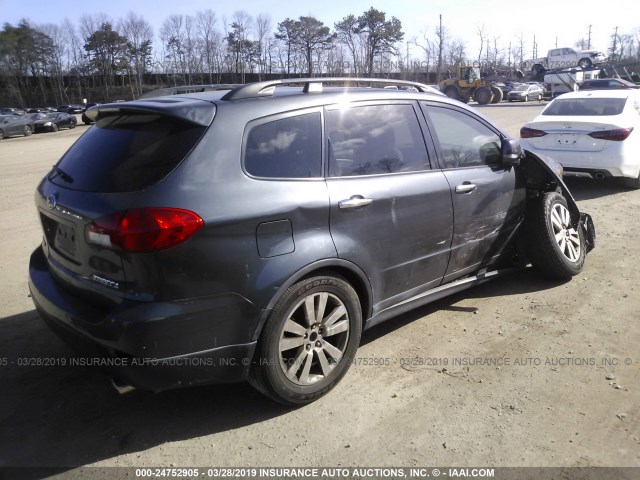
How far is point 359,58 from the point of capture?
2744 inches

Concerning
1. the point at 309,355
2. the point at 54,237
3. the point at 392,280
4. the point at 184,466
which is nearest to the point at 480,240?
the point at 392,280

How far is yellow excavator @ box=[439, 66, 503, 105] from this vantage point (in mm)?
39656

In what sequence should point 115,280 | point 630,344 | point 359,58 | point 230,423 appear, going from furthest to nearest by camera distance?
point 359,58
point 630,344
point 230,423
point 115,280

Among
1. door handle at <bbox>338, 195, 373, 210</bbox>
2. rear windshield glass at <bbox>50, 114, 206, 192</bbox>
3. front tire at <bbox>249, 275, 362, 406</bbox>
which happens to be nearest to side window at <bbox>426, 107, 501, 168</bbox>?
door handle at <bbox>338, 195, 373, 210</bbox>

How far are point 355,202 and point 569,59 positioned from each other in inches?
2263

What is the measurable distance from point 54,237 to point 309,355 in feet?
5.33

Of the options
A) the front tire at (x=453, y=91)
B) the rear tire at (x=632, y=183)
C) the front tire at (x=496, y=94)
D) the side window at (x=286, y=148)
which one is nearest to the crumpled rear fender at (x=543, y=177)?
the side window at (x=286, y=148)

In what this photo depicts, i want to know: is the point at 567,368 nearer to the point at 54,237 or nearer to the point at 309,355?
the point at 309,355

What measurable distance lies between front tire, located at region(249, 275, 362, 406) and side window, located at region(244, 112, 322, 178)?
633 millimetres

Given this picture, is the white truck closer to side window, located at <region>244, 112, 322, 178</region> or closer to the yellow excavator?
the yellow excavator

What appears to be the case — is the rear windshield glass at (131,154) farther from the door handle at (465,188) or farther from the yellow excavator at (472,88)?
the yellow excavator at (472,88)

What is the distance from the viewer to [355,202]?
325cm

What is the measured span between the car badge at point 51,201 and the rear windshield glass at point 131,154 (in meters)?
0.09

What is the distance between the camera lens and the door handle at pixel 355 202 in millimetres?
3184
